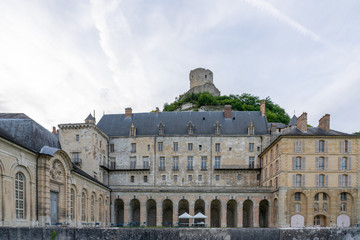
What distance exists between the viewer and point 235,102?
82.5 meters

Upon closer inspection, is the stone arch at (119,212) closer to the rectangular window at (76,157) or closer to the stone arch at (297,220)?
the rectangular window at (76,157)

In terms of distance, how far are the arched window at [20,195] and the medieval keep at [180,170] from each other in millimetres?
63

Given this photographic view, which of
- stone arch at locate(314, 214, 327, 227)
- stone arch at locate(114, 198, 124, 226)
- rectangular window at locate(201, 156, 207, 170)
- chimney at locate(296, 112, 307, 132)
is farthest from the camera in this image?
rectangular window at locate(201, 156, 207, 170)

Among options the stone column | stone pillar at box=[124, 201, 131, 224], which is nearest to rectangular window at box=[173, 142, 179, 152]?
stone pillar at box=[124, 201, 131, 224]

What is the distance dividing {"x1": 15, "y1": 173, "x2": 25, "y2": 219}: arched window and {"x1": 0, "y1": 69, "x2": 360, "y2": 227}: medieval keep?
2.5 inches

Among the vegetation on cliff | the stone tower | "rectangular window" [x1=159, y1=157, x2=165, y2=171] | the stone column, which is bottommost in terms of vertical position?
the stone column

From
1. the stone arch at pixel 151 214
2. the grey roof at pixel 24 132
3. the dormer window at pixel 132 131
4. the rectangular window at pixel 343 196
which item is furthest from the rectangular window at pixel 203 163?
the grey roof at pixel 24 132

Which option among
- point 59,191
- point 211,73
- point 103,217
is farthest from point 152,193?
point 211,73

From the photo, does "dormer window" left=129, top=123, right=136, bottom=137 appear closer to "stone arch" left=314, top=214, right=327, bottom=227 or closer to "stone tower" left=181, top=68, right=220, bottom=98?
"stone arch" left=314, top=214, right=327, bottom=227

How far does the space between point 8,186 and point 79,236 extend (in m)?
12.2

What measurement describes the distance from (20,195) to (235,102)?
223 ft

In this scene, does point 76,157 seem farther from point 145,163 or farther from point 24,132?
point 24,132

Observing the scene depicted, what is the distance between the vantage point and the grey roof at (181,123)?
50.0 meters

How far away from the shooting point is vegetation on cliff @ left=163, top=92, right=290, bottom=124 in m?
78.8
